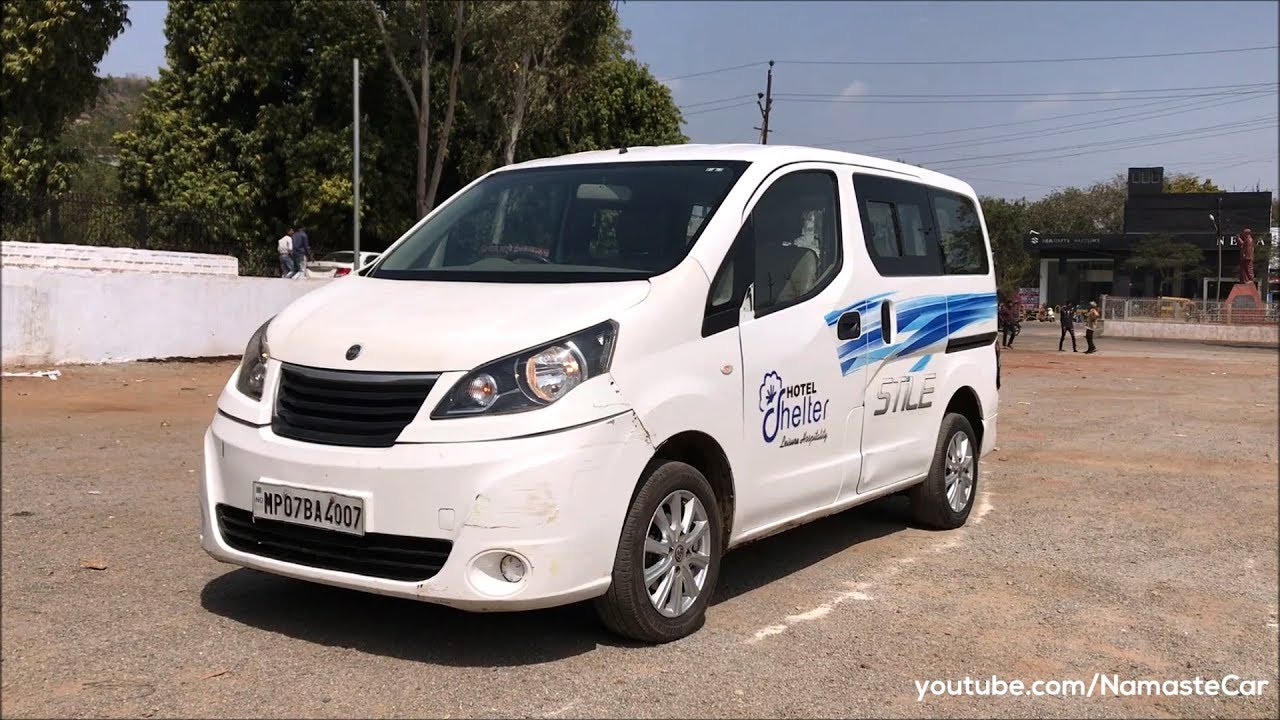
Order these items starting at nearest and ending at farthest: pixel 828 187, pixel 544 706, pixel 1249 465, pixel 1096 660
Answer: pixel 544 706
pixel 1096 660
pixel 828 187
pixel 1249 465

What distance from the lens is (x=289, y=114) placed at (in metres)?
30.1

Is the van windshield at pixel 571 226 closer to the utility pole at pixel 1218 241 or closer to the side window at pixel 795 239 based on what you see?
the side window at pixel 795 239

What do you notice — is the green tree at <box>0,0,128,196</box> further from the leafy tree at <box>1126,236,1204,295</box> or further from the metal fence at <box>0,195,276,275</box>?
the leafy tree at <box>1126,236,1204,295</box>

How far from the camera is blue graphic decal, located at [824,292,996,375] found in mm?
5504

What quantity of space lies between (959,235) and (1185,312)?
42.8m

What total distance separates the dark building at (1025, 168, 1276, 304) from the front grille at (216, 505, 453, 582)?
67.2m

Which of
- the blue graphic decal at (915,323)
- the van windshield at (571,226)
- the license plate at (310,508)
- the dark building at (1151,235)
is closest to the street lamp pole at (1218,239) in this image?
the dark building at (1151,235)

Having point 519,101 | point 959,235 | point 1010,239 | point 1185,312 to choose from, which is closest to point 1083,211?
point 1010,239

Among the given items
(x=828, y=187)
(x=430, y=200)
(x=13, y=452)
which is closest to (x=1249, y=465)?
(x=828, y=187)

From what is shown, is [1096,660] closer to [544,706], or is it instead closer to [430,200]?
[544,706]

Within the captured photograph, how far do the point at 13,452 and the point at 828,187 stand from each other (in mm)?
6188

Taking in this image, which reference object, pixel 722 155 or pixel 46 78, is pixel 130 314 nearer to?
pixel 722 155

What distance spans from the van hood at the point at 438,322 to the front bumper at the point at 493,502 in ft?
1.08

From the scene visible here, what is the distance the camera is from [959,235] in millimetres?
7066
